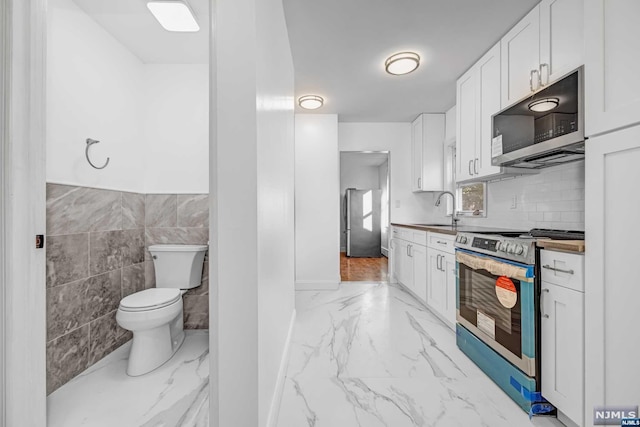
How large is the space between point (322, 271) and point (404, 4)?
307cm

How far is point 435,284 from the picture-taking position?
2750 mm

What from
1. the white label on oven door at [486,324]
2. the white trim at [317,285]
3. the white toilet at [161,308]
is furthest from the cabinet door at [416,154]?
the white toilet at [161,308]

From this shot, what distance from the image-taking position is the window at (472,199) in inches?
121

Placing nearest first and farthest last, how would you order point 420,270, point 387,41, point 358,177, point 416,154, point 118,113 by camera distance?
point 118,113, point 387,41, point 420,270, point 416,154, point 358,177

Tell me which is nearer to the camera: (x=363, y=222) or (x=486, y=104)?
(x=486, y=104)

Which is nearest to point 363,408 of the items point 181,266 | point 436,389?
point 436,389

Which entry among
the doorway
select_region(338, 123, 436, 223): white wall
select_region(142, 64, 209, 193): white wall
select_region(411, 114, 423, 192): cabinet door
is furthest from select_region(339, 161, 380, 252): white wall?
select_region(142, 64, 209, 193): white wall

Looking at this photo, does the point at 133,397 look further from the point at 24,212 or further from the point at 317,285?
the point at 317,285

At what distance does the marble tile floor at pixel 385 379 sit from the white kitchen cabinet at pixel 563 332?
0.20 metres

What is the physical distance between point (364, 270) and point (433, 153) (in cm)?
243

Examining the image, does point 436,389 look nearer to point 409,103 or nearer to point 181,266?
point 181,266

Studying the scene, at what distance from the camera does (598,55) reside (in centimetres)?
117

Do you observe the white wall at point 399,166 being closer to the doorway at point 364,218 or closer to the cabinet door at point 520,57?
the cabinet door at point 520,57
